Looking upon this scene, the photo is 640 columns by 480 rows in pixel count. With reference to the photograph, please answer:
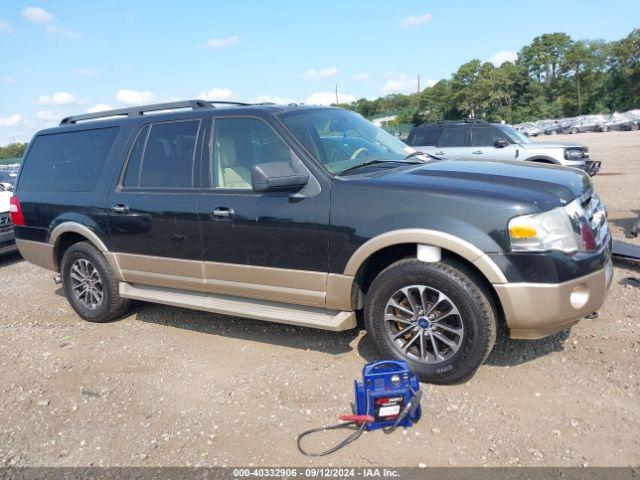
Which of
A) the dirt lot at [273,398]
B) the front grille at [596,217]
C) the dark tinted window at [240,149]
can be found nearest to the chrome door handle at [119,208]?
the dark tinted window at [240,149]

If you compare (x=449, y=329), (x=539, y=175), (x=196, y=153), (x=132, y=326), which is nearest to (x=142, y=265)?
(x=132, y=326)

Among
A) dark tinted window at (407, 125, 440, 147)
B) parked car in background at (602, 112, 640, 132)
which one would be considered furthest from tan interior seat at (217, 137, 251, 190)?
parked car in background at (602, 112, 640, 132)

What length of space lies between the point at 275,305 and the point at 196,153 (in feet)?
4.75

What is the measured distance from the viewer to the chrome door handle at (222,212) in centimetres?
410

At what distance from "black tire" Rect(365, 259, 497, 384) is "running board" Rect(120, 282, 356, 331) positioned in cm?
26

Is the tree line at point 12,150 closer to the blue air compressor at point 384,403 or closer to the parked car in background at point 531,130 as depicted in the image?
the parked car in background at point 531,130

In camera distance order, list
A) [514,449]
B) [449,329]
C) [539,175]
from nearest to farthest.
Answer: [514,449]
[449,329]
[539,175]

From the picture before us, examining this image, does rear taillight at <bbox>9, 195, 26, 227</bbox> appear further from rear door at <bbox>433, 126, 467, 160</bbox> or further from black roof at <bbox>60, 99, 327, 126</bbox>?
rear door at <bbox>433, 126, 467, 160</bbox>

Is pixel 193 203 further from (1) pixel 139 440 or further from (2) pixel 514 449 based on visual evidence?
(2) pixel 514 449

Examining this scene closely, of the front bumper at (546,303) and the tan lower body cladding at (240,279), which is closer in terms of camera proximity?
the front bumper at (546,303)

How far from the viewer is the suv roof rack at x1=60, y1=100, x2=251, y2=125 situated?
4730 mm

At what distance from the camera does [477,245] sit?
3.24 metres

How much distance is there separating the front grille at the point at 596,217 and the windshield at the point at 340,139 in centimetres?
135

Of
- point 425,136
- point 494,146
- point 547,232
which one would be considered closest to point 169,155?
point 547,232
